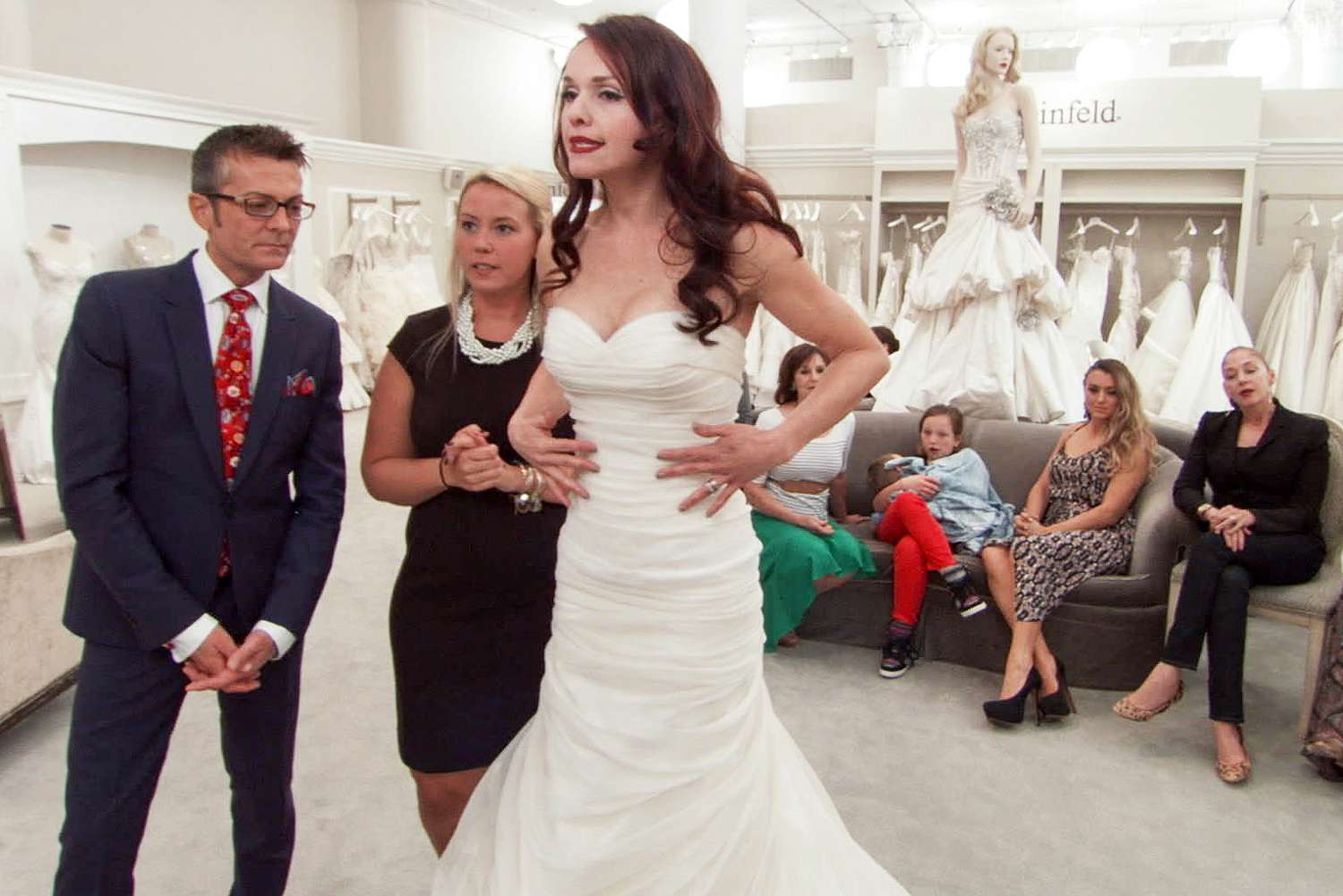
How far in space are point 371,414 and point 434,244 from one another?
988 cm

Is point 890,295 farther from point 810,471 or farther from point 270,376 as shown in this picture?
point 270,376

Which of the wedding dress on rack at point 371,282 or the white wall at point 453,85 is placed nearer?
the wedding dress on rack at point 371,282

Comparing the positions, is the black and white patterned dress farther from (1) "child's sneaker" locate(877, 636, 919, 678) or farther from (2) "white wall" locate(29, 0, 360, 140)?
(2) "white wall" locate(29, 0, 360, 140)

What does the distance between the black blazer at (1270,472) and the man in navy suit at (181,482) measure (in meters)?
3.12

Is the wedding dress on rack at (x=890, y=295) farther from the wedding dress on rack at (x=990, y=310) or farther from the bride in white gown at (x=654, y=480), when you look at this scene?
the bride in white gown at (x=654, y=480)

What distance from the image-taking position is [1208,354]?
271 inches

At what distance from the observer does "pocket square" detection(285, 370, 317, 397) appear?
6.21ft

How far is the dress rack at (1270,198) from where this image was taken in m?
7.48

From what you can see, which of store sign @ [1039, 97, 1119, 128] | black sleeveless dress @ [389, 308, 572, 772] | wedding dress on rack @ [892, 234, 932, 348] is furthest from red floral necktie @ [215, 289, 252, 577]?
store sign @ [1039, 97, 1119, 128]

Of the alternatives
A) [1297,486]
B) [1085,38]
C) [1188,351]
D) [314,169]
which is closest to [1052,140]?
[1188,351]

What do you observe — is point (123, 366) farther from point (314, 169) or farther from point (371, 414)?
point (314, 169)

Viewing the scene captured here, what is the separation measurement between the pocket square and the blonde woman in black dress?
0.15 metres

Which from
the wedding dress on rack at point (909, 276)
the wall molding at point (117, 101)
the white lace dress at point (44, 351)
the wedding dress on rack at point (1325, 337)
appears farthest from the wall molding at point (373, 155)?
the wedding dress on rack at point (1325, 337)

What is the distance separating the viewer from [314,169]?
937cm
